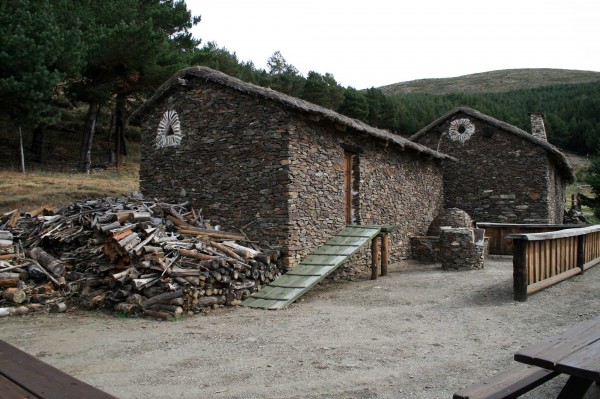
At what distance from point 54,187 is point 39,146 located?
7633 mm

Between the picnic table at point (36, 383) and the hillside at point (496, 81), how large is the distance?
10237 centimetres

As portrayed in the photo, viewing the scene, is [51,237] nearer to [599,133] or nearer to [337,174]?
[337,174]

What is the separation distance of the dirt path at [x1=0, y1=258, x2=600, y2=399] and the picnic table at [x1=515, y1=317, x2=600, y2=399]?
83 cm


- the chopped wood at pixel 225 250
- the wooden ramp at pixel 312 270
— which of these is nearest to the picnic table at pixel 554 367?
the wooden ramp at pixel 312 270

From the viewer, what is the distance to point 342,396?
14.0 feet

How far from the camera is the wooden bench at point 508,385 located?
3.17 metres

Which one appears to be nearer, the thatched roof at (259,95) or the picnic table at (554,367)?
the picnic table at (554,367)

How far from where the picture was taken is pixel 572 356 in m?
3.12

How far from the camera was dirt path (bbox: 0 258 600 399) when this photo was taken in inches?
180

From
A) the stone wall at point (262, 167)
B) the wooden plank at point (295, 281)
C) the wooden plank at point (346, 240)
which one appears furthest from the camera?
the wooden plank at point (346, 240)

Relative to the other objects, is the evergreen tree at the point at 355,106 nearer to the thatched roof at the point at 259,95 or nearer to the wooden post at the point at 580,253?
the thatched roof at the point at 259,95

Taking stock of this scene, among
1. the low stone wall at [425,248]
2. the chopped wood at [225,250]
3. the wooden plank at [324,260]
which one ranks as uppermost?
the chopped wood at [225,250]

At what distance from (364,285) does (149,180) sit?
6535 mm

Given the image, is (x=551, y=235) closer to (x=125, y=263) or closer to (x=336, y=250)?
(x=336, y=250)
